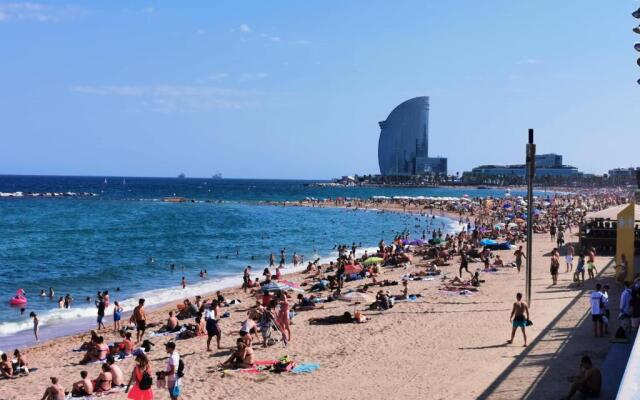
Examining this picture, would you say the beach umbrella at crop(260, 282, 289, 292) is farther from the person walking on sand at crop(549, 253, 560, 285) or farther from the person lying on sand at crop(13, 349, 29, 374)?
the person walking on sand at crop(549, 253, 560, 285)

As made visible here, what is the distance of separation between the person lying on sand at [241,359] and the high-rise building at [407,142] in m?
179

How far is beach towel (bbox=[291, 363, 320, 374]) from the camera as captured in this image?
11.0 metres

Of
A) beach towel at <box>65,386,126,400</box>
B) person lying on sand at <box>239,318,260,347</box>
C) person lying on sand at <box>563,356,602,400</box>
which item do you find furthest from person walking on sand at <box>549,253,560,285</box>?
beach towel at <box>65,386,126,400</box>

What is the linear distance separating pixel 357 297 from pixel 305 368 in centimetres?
713

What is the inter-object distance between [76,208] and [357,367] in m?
73.0

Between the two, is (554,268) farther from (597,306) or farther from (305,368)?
(305,368)

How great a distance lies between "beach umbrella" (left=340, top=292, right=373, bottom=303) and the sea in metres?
7.51

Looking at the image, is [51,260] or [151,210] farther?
[151,210]

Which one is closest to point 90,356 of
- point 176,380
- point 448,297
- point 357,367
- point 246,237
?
point 176,380

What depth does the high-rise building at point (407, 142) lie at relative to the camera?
18638cm

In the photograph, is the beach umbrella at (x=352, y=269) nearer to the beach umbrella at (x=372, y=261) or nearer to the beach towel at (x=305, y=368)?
the beach umbrella at (x=372, y=261)

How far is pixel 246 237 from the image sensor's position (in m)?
45.8

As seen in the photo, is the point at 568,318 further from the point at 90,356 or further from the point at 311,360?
the point at 90,356

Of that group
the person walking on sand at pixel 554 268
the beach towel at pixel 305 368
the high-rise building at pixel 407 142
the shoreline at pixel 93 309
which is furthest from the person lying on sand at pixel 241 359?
the high-rise building at pixel 407 142
